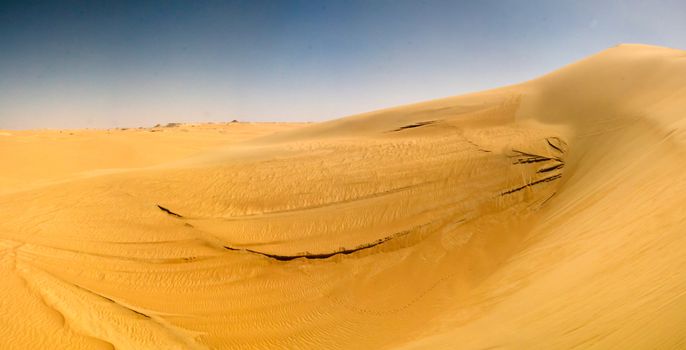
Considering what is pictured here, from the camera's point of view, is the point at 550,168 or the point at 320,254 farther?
the point at 550,168

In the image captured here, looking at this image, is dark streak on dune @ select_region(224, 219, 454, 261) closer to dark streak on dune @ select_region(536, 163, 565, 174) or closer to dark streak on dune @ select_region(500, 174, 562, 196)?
dark streak on dune @ select_region(500, 174, 562, 196)

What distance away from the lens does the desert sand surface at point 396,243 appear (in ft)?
11.4

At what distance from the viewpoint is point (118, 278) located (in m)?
6.62

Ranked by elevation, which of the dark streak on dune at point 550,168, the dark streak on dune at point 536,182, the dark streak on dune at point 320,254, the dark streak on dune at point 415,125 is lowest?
the dark streak on dune at point 320,254

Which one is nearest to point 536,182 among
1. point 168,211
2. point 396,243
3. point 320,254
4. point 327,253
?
point 396,243

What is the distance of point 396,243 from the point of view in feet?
23.8

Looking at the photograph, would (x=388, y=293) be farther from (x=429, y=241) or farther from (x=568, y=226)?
(x=568, y=226)

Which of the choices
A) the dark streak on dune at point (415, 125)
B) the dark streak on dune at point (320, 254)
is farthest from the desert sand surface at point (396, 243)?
the dark streak on dune at point (415, 125)

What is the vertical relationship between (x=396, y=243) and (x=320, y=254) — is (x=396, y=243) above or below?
above

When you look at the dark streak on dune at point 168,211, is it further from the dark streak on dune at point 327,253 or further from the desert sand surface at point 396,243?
the dark streak on dune at point 327,253

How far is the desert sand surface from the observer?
11.4 feet

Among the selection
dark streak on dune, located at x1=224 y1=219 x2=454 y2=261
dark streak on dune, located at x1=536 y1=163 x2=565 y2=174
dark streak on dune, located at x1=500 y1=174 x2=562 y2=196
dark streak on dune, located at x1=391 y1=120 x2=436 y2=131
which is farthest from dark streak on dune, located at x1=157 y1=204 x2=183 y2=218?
dark streak on dune, located at x1=391 y1=120 x2=436 y2=131

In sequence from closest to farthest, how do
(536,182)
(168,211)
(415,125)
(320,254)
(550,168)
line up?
1. (320,254)
2. (536,182)
3. (550,168)
4. (168,211)
5. (415,125)

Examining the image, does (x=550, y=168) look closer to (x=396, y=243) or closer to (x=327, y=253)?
(x=396, y=243)
